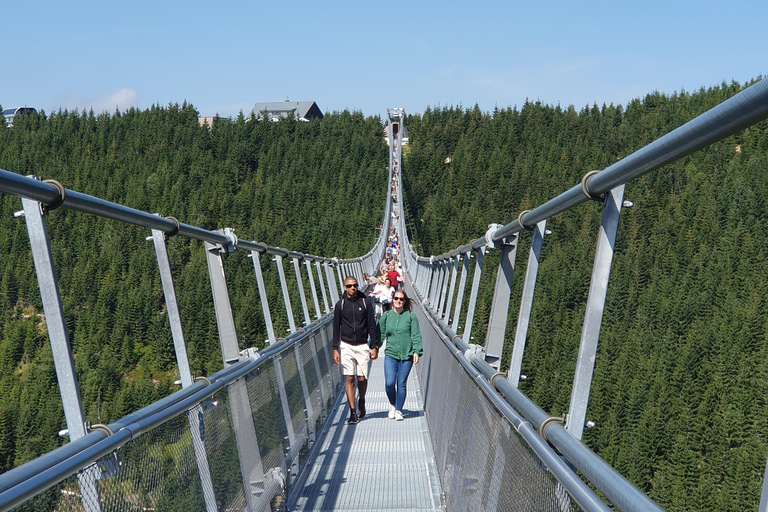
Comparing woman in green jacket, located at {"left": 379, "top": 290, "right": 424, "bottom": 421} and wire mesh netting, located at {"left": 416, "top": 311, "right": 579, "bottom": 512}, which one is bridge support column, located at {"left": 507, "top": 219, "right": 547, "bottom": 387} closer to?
wire mesh netting, located at {"left": 416, "top": 311, "right": 579, "bottom": 512}

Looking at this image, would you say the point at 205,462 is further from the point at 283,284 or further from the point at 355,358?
the point at 355,358

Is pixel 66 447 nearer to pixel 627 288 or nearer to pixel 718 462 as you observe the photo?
pixel 718 462

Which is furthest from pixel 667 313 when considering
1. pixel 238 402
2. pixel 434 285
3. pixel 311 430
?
pixel 238 402

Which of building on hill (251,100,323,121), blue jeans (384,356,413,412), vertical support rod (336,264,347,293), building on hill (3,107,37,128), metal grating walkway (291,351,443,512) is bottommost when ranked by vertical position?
metal grating walkway (291,351,443,512)

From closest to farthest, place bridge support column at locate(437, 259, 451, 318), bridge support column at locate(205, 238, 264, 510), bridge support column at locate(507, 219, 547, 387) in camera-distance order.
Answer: bridge support column at locate(507, 219, 547, 387), bridge support column at locate(205, 238, 264, 510), bridge support column at locate(437, 259, 451, 318)

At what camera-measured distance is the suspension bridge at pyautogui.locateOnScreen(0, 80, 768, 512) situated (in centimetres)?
158

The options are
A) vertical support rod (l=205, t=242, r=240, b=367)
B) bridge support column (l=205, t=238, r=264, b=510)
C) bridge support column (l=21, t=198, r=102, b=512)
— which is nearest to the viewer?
bridge support column (l=21, t=198, r=102, b=512)

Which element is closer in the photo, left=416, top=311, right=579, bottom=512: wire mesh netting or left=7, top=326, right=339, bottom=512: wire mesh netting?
left=7, top=326, right=339, bottom=512: wire mesh netting

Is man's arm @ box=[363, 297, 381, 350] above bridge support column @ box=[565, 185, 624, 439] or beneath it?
beneath

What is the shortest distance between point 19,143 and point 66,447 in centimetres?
12707

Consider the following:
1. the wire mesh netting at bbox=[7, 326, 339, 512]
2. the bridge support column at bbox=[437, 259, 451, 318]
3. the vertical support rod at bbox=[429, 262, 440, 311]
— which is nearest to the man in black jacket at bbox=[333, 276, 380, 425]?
the bridge support column at bbox=[437, 259, 451, 318]

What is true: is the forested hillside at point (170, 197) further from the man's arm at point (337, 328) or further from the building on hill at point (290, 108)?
the man's arm at point (337, 328)

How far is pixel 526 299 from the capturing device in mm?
2975

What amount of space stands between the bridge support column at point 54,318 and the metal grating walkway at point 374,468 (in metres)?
2.64
